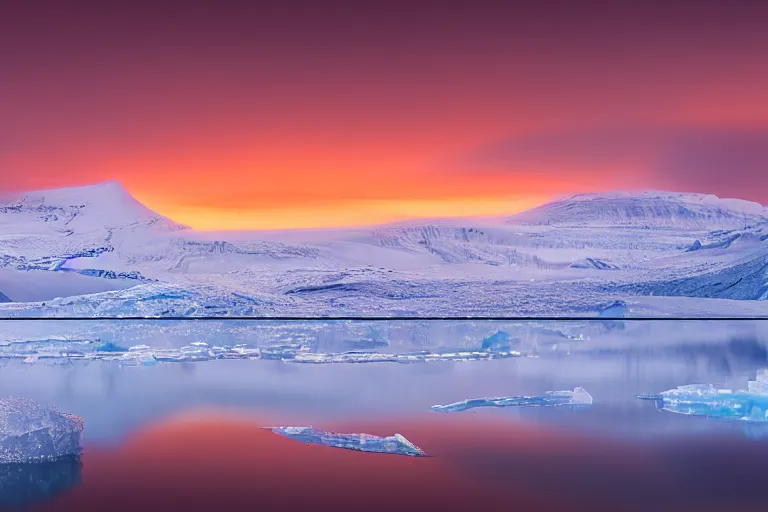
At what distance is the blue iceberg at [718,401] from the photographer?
4.36m

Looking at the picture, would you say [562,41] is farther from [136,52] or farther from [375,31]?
[136,52]

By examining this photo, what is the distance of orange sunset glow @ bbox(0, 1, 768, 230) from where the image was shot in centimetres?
607

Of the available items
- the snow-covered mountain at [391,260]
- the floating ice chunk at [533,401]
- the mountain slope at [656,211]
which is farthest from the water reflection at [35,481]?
the mountain slope at [656,211]

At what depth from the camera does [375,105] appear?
20.8 ft

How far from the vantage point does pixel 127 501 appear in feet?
12.0

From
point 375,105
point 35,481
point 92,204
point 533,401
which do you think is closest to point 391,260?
point 375,105

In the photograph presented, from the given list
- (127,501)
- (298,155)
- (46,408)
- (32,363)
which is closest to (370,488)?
(127,501)

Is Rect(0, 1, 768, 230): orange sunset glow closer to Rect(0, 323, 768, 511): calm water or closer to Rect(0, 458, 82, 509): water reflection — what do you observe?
Rect(0, 323, 768, 511): calm water

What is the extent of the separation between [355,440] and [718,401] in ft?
5.13

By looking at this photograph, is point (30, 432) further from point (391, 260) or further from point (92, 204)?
point (391, 260)

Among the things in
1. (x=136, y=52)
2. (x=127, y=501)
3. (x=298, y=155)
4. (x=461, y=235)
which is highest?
(x=136, y=52)

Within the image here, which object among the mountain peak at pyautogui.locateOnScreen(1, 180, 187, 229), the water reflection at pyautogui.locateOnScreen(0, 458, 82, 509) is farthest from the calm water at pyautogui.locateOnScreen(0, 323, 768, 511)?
the mountain peak at pyautogui.locateOnScreen(1, 180, 187, 229)

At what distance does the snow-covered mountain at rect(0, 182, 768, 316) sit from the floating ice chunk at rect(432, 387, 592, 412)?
2.15 m

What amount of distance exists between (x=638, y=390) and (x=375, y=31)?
2.81 metres
